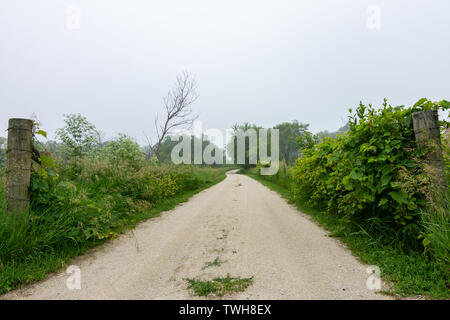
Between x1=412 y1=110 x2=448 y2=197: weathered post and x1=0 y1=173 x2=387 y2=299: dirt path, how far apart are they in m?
1.65

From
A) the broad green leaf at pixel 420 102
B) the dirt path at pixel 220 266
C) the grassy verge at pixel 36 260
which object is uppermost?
the broad green leaf at pixel 420 102

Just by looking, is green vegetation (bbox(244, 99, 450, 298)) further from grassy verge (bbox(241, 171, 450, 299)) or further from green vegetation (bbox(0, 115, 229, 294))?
green vegetation (bbox(0, 115, 229, 294))

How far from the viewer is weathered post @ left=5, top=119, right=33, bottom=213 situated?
2850mm

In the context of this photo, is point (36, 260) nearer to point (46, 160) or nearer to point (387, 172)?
point (46, 160)

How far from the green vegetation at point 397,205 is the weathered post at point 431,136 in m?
0.10

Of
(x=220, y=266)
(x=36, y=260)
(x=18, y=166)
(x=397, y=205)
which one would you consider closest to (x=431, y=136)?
(x=397, y=205)

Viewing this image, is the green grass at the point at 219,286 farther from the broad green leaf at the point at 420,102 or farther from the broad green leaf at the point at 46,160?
the broad green leaf at the point at 420,102

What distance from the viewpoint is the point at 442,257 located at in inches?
86.4

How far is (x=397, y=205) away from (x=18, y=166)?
5440mm

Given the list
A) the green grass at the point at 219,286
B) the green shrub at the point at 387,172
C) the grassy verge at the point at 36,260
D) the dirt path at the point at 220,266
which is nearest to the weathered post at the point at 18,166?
the grassy verge at the point at 36,260

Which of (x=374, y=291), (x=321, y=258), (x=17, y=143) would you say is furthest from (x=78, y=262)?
(x=374, y=291)

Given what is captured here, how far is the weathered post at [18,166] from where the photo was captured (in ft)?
9.35

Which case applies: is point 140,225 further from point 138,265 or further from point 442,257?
point 442,257

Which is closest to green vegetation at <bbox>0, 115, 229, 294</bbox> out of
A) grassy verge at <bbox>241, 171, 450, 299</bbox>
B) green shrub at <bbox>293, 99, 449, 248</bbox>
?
grassy verge at <bbox>241, 171, 450, 299</bbox>
